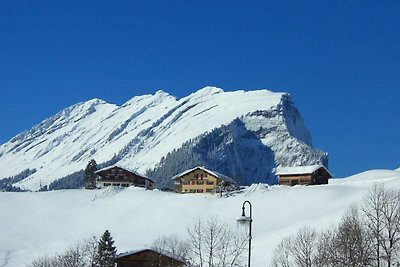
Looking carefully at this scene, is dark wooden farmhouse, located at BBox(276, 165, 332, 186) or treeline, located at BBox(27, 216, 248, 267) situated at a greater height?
dark wooden farmhouse, located at BBox(276, 165, 332, 186)

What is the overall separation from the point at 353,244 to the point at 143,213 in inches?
2273

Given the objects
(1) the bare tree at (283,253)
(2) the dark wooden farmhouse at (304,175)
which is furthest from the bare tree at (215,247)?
(2) the dark wooden farmhouse at (304,175)

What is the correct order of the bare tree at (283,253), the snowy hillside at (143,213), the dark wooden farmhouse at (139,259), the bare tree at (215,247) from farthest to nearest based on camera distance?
the snowy hillside at (143,213) → the dark wooden farmhouse at (139,259) → the bare tree at (283,253) → the bare tree at (215,247)

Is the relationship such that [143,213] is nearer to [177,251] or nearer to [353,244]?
[177,251]

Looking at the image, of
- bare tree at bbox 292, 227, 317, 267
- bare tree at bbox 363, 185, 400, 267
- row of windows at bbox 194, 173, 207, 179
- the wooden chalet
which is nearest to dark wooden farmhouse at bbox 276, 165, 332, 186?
the wooden chalet

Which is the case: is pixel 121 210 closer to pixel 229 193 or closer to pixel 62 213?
pixel 62 213

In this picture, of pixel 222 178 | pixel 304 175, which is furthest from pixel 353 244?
pixel 222 178

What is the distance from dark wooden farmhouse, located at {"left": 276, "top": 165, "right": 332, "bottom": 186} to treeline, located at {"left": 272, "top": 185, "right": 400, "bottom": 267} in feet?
181

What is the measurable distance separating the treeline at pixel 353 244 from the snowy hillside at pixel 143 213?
8937 millimetres

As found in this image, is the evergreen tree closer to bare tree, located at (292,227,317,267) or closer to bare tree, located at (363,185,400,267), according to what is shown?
bare tree, located at (363,185,400,267)

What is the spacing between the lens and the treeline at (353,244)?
46353 millimetres

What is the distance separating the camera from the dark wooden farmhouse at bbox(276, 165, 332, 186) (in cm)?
13350

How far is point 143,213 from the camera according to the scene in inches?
4003

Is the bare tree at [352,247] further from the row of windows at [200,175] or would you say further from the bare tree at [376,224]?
the row of windows at [200,175]
